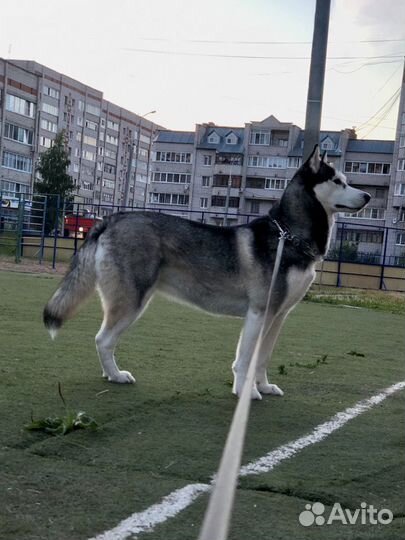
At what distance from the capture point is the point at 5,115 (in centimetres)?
8656

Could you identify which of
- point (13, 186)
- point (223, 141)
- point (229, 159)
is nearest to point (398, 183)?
point (229, 159)

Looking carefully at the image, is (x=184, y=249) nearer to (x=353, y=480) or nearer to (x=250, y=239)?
(x=250, y=239)

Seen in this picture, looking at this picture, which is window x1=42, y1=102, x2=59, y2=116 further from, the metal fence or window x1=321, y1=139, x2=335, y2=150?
the metal fence

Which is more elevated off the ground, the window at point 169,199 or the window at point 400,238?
the window at point 169,199

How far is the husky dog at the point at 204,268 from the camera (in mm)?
5395

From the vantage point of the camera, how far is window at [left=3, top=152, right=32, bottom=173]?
287ft

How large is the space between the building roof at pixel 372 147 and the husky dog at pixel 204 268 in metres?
94.9

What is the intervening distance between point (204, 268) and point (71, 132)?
119436 millimetres

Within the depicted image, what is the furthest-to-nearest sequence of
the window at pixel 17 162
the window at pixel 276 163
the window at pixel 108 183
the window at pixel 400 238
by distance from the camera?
the window at pixel 108 183 → the window at pixel 276 163 → the window at pixel 17 162 → the window at pixel 400 238

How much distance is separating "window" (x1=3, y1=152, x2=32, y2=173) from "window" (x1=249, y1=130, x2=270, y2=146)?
107ft

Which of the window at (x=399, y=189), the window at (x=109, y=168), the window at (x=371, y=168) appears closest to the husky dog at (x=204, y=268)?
the window at (x=399, y=189)

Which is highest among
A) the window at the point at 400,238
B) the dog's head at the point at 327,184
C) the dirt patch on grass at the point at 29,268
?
the window at the point at 400,238

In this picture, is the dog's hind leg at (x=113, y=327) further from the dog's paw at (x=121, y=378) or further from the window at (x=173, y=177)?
the window at (x=173, y=177)

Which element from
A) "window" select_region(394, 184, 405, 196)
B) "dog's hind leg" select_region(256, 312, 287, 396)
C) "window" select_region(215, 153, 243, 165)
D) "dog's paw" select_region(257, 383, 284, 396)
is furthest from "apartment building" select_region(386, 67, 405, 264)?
"dog's paw" select_region(257, 383, 284, 396)
